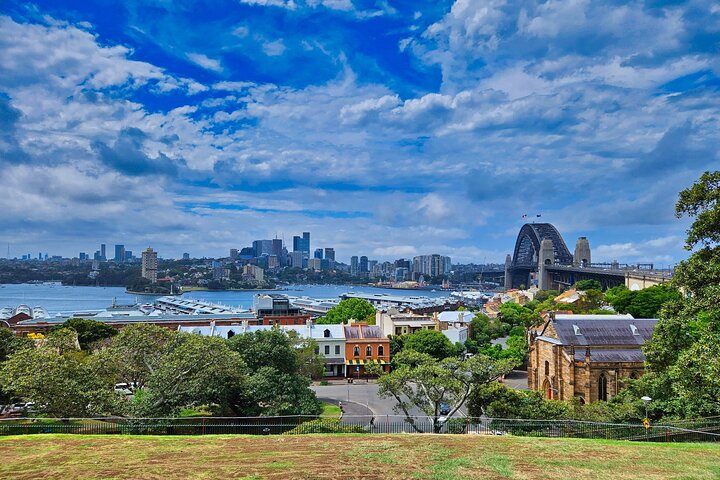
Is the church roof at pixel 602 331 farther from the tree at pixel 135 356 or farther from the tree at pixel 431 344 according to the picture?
the tree at pixel 135 356

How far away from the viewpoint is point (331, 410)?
36000 mm

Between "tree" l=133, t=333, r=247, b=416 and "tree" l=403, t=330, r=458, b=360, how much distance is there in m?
26.4

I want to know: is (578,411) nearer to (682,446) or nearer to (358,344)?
(682,446)

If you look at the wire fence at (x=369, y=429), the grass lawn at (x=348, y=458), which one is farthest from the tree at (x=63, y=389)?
the grass lawn at (x=348, y=458)

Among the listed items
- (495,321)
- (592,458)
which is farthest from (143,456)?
(495,321)

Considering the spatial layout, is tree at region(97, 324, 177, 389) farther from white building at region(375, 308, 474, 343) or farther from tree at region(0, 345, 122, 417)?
white building at region(375, 308, 474, 343)

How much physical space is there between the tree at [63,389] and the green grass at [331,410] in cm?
1459

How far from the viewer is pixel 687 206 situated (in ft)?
59.9

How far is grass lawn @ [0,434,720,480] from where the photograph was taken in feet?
45.9

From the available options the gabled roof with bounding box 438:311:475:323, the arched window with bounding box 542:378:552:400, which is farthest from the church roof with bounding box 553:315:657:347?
the gabled roof with bounding box 438:311:475:323

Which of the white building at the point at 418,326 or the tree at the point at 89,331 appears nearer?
the tree at the point at 89,331

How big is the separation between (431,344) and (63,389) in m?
35.6

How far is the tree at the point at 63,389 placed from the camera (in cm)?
2250

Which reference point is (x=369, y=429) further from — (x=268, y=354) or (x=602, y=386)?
(x=602, y=386)
